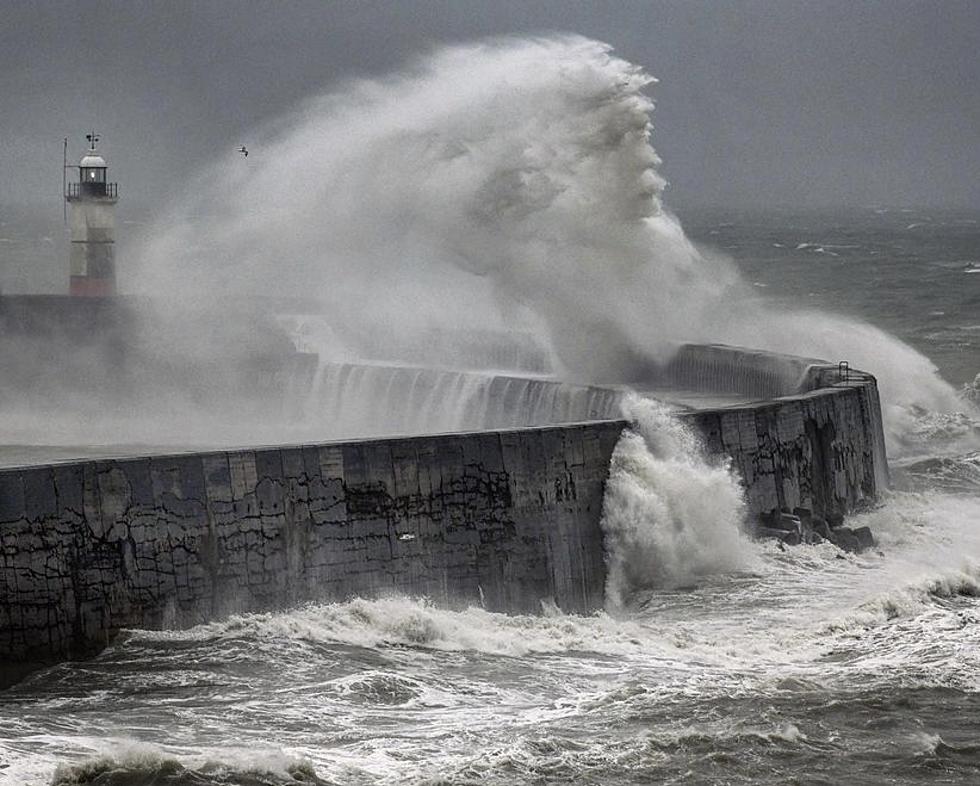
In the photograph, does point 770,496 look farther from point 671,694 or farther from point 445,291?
point 445,291

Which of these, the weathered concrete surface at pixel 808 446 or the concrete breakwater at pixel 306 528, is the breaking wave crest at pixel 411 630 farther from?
the weathered concrete surface at pixel 808 446

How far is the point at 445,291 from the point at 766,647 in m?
15.2

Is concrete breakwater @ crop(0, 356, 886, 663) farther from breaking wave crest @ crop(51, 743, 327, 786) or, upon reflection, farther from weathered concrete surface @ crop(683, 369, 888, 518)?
breaking wave crest @ crop(51, 743, 327, 786)

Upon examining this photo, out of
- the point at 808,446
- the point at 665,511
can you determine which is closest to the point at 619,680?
the point at 665,511

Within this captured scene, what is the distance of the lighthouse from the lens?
26766 mm

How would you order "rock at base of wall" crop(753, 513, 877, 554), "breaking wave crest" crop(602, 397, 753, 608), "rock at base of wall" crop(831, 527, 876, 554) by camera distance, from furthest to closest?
"rock at base of wall" crop(831, 527, 876, 554) → "rock at base of wall" crop(753, 513, 877, 554) → "breaking wave crest" crop(602, 397, 753, 608)

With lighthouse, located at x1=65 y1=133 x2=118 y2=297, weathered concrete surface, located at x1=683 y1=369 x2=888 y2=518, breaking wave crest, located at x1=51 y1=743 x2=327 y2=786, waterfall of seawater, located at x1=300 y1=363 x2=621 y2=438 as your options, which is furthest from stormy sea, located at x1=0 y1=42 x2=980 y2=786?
lighthouse, located at x1=65 y1=133 x2=118 y2=297

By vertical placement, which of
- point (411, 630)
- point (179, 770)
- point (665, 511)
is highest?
point (665, 511)

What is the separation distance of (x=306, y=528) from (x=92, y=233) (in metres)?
16.0

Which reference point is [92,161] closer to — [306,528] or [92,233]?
[92,233]

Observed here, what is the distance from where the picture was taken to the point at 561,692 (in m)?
10.7

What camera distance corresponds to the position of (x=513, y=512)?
519 inches

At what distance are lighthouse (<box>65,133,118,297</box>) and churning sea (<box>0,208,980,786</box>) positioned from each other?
15.1 m

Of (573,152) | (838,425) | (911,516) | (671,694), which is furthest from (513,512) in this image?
(573,152)
